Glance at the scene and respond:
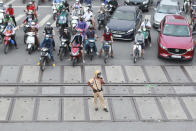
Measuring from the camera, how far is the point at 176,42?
18.5 meters

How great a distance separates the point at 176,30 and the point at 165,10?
6.23 meters

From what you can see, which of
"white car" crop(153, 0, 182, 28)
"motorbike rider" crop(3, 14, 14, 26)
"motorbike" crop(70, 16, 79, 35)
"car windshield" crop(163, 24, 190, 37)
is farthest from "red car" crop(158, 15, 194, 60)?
"motorbike rider" crop(3, 14, 14, 26)

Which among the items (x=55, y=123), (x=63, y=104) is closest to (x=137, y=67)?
(x=63, y=104)

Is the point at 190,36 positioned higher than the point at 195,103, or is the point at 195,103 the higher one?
the point at 190,36

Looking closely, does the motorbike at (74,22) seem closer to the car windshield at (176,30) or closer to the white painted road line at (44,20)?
the white painted road line at (44,20)

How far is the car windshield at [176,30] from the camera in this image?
19266 mm

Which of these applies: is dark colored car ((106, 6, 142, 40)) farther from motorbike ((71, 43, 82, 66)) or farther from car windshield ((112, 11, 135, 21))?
motorbike ((71, 43, 82, 66))

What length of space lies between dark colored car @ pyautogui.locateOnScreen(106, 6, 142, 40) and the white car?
1.38 m

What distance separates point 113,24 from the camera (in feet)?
71.2

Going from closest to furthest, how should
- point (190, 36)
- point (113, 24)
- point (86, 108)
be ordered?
point (86, 108), point (190, 36), point (113, 24)

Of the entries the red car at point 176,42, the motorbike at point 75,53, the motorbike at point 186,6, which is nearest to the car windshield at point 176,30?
the red car at point 176,42

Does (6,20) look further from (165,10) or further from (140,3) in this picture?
(140,3)

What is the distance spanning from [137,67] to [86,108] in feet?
15.9

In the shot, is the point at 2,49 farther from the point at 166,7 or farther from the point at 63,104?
the point at 166,7
